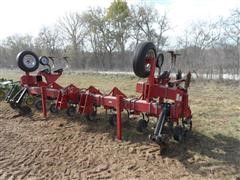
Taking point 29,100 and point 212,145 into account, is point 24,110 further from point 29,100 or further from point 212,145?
point 212,145

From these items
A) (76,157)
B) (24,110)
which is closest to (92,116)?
(76,157)

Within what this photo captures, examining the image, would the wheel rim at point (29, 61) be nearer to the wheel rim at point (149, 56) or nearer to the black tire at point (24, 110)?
the black tire at point (24, 110)

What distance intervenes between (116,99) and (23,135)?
2.21 metres

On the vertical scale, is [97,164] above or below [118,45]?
below

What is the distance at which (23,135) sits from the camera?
6301 mm

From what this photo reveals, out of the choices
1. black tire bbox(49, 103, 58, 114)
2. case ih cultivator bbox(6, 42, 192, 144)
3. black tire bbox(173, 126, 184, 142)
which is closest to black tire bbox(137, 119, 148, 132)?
case ih cultivator bbox(6, 42, 192, 144)

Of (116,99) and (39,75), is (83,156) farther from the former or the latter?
(39,75)

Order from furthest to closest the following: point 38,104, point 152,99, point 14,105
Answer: point 38,104, point 14,105, point 152,99

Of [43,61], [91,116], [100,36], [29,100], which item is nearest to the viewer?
[91,116]

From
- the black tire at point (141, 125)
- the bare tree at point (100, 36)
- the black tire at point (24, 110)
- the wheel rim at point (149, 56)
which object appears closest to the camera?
the wheel rim at point (149, 56)

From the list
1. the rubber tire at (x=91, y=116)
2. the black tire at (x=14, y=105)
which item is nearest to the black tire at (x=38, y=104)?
the black tire at (x=14, y=105)

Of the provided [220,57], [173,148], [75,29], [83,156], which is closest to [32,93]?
[83,156]

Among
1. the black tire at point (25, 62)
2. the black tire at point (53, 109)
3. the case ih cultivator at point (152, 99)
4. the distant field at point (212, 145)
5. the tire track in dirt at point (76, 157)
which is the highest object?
the black tire at point (25, 62)

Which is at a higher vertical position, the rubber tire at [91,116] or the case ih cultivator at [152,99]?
the case ih cultivator at [152,99]
